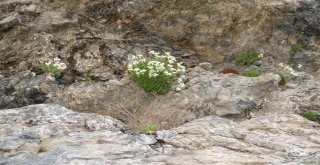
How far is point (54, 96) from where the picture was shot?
12234 millimetres

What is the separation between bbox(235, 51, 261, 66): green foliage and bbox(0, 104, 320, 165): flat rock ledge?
453cm

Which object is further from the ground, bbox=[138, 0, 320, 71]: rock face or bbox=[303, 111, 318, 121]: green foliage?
bbox=[138, 0, 320, 71]: rock face

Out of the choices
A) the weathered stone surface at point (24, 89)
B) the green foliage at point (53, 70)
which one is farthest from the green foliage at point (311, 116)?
the green foliage at point (53, 70)

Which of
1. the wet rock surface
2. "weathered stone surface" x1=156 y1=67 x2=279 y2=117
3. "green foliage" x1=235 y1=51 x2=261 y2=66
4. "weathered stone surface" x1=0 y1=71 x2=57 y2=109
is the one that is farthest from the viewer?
"green foliage" x1=235 y1=51 x2=261 y2=66

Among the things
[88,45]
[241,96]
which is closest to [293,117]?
[241,96]

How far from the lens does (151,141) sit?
365 inches

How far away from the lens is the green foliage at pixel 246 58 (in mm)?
14984

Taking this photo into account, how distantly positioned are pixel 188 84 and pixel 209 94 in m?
0.95

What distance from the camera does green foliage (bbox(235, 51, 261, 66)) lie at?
49.2 ft

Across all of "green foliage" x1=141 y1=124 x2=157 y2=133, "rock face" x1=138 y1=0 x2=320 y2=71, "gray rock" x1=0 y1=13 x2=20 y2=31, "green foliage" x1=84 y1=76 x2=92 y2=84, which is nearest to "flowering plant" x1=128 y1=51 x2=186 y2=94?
"green foliage" x1=84 y1=76 x2=92 y2=84

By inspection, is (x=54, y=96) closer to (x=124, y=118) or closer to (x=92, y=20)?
(x=124, y=118)

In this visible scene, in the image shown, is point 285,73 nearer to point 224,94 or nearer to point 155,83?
point 224,94

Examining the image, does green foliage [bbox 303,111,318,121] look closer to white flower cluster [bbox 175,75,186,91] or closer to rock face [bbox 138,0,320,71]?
white flower cluster [bbox 175,75,186,91]

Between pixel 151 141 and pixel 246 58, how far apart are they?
275 inches
